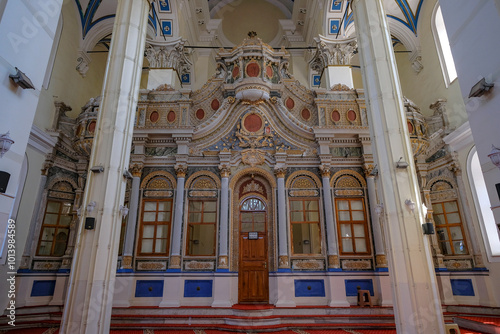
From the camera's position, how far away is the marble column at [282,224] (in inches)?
335

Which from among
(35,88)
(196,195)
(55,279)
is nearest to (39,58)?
(35,88)

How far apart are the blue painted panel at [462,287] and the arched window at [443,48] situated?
18.9 ft

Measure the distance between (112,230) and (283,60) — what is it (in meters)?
7.50

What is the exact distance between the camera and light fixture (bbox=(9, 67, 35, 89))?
11.8 feet

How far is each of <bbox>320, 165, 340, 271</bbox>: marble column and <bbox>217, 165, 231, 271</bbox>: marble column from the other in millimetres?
2779

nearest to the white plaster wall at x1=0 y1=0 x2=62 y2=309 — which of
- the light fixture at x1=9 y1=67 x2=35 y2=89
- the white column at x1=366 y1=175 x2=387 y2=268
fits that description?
the light fixture at x1=9 y1=67 x2=35 y2=89

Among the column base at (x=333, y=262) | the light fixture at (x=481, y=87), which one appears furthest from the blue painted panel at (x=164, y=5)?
the light fixture at (x=481, y=87)

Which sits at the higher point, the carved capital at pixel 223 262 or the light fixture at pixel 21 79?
the light fixture at pixel 21 79

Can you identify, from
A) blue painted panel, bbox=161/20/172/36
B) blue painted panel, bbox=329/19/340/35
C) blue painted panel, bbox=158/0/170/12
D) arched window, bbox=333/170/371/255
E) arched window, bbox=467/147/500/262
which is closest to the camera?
arched window, bbox=467/147/500/262

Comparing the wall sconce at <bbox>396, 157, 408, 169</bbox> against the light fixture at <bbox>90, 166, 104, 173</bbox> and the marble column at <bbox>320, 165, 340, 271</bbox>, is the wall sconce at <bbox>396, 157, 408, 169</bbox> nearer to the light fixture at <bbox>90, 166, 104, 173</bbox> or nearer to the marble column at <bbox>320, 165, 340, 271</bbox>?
the marble column at <bbox>320, 165, 340, 271</bbox>

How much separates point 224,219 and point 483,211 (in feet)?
22.8

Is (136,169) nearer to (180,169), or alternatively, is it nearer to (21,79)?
(180,169)

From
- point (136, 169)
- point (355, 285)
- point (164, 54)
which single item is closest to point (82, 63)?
point (164, 54)

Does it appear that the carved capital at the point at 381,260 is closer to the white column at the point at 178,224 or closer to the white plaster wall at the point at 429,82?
the white plaster wall at the point at 429,82
